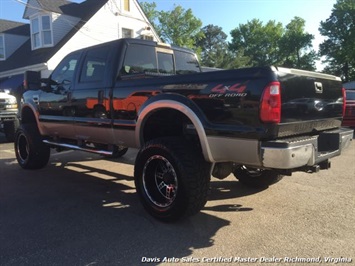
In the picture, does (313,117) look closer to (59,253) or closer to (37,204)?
(59,253)

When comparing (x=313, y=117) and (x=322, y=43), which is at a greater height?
(x=322, y=43)

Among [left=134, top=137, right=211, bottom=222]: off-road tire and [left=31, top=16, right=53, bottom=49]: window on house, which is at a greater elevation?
[left=31, top=16, right=53, bottom=49]: window on house

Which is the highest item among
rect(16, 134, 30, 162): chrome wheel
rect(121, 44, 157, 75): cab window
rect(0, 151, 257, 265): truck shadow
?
rect(121, 44, 157, 75): cab window

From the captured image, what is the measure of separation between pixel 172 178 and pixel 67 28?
18.8 meters

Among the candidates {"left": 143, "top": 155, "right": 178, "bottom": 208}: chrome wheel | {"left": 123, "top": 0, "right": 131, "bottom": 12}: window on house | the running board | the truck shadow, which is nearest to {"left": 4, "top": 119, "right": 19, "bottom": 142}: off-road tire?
the running board

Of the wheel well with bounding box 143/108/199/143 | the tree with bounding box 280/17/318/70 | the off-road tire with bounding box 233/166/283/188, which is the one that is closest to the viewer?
the wheel well with bounding box 143/108/199/143

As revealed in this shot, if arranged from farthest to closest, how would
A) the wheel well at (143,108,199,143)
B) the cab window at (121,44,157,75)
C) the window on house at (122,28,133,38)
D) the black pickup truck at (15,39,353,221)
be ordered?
the window on house at (122,28,133,38), the cab window at (121,44,157,75), the wheel well at (143,108,199,143), the black pickup truck at (15,39,353,221)

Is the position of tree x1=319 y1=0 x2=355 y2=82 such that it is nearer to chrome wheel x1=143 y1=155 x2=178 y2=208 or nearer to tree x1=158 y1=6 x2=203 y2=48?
tree x1=158 y1=6 x2=203 y2=48

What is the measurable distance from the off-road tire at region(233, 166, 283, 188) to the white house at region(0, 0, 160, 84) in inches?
611

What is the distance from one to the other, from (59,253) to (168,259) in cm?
98

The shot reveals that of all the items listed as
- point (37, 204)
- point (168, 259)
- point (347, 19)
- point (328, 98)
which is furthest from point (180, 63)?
point (347, 19)

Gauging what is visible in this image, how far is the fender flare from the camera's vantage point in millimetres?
3689

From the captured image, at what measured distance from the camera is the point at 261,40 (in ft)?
189

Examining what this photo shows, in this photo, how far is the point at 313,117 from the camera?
12.6 ft
